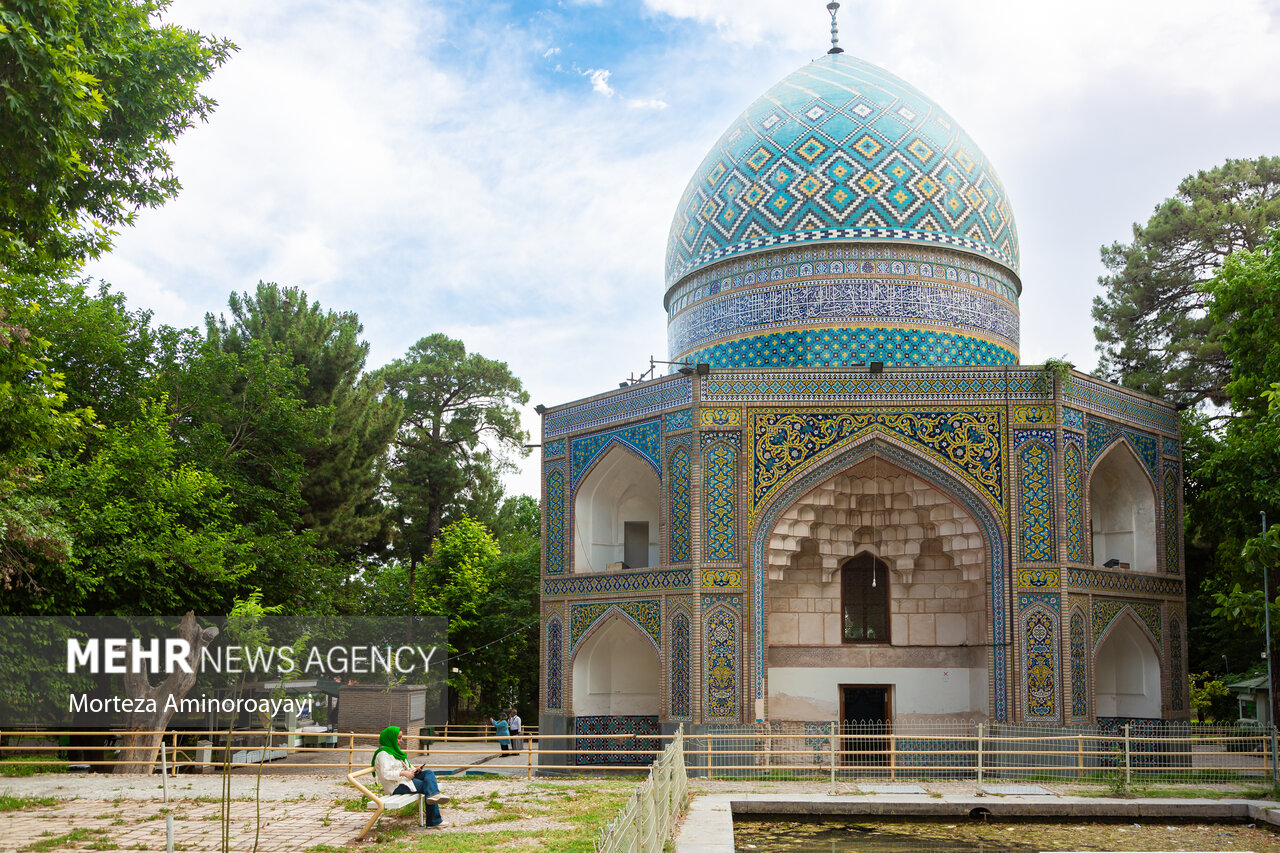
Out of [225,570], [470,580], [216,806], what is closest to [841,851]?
[216,806]

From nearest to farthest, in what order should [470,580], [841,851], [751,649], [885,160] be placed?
[841,851], [751,649], [885,160], [470,580]

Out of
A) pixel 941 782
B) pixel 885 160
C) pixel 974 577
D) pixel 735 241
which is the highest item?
pixel 885 160

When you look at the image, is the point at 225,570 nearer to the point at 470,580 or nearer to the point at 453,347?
the point at 470,580

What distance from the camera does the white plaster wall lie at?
15.7m

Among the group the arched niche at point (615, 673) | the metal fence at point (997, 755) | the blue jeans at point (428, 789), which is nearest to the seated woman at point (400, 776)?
the blue jeans at point (428, 789)

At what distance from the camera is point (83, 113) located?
286 inches

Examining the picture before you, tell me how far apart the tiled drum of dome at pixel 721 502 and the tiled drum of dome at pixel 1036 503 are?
3958 millimetres

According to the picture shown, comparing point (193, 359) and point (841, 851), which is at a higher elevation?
point (193, 359)

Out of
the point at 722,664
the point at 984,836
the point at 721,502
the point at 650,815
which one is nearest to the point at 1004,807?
the point at 984,836

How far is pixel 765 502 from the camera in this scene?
1503cm

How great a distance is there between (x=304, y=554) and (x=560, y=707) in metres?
5.54

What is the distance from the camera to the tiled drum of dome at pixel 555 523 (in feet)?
55.1

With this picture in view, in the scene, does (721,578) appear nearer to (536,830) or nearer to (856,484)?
(856,484)

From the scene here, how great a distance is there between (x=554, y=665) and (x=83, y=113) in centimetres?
1107
